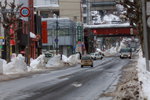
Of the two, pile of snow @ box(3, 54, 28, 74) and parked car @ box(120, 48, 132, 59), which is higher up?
pile of snow @ box(3, 54, 28, 74)

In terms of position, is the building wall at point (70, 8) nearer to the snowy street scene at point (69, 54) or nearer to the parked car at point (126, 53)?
the snowy street scene at point (69, 54)

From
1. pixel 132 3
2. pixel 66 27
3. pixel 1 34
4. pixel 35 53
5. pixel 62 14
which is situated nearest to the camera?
pixel 132 3

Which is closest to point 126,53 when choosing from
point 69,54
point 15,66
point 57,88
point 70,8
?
point 69,54

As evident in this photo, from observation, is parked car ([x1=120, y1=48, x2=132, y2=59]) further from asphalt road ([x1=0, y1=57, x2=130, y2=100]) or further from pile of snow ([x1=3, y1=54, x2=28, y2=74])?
asphalt road ([x1=0, y1=57, x2=130, y2=100])

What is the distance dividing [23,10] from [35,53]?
39.5 m

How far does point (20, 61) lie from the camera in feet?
132

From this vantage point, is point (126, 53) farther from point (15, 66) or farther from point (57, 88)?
point (57, 88)

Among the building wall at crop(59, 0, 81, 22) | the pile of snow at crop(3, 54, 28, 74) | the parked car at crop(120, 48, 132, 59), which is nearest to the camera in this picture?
the pile of snow at crop(3, 54, 28, 74)

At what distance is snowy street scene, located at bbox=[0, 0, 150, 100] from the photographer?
17734 mm

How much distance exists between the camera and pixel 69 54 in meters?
108

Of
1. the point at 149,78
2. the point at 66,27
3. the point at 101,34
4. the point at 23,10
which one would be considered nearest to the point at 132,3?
the point at 23,10

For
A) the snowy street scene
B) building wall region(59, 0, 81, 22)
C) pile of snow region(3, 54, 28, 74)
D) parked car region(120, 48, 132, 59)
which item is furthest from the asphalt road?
building wall region(59, 0, 81, 22)

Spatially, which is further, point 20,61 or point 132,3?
point 20,61

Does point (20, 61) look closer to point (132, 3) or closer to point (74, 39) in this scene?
point (132, 3)
